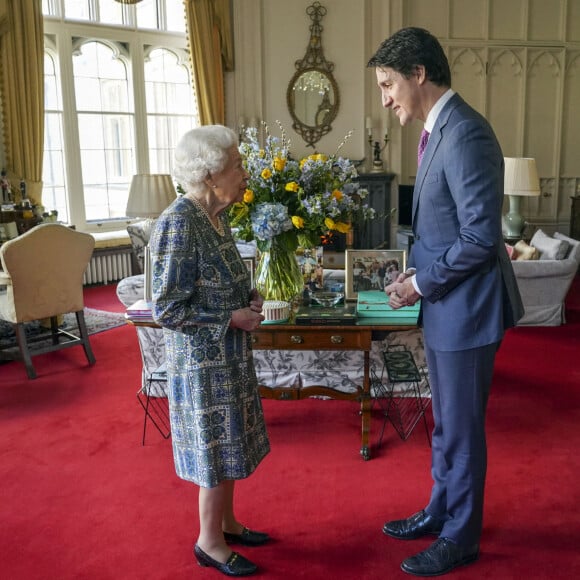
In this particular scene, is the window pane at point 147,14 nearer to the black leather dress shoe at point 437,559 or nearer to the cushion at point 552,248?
the cushion at point 552,248

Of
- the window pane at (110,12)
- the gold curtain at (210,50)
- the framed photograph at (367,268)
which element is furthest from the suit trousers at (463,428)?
the window pane at (110,12)

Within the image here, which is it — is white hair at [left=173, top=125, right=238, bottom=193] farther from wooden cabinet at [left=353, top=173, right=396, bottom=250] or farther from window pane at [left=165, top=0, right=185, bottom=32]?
window pane at [left=165, top=0, right=185, bottom=32]

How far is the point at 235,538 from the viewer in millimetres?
2492

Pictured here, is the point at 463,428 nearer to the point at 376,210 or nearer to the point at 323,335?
the point at 323,335

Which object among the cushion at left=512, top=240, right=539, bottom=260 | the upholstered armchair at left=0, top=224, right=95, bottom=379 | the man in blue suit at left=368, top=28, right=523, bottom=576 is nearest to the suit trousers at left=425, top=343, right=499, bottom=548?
the man in blue suit at left=368, top=28, right=523, bottom=576

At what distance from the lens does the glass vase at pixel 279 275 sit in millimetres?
3152

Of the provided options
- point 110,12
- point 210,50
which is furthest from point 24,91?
point 210,50

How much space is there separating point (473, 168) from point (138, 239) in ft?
15.1

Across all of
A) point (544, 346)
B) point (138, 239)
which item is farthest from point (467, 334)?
point (138, 239)

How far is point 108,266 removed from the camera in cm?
806

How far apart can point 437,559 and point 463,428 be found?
49 cm

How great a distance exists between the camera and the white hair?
203 centimetres

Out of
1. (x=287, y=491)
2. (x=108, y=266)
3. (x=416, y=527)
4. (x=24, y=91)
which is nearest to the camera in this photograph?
(x=416, y=527)

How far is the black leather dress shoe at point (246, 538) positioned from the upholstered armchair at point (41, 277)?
8.71 ft
